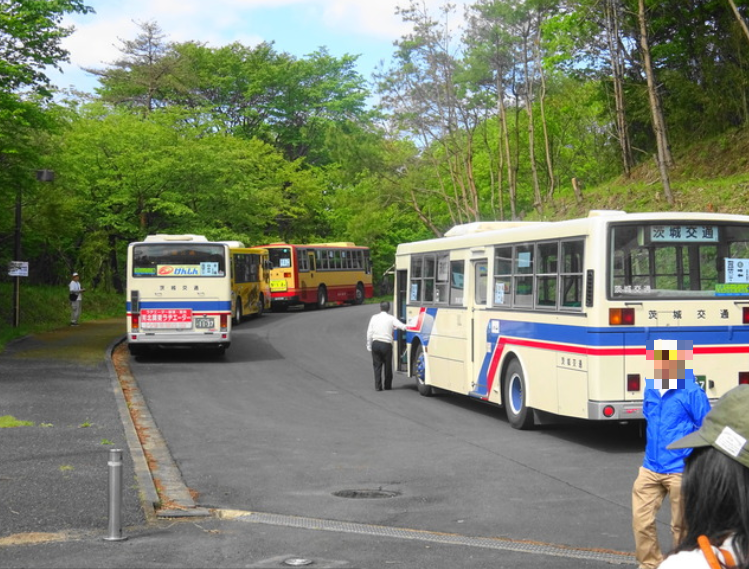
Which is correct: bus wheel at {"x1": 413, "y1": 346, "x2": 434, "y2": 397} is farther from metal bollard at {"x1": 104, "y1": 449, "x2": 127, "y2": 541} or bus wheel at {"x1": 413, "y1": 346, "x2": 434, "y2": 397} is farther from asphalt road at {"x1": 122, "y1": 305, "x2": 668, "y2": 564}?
metal bollard at {"x1": 104, "y1": 449, "x2": 127, "y2": 541}

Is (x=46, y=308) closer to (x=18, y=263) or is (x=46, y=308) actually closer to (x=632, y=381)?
(x=18, y=263)

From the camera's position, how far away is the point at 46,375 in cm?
2250

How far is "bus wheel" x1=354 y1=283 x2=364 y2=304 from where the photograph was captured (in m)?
59.0

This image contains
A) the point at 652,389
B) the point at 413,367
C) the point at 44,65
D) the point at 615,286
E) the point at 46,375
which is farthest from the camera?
the point at 44,65

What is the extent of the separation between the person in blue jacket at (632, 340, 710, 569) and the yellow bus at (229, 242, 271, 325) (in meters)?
33.6

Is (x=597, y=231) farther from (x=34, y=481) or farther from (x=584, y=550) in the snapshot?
(x=34, y=481)

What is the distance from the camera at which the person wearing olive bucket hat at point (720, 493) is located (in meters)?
2.52

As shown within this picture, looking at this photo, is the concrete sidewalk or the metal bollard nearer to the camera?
the concrete sidewalk

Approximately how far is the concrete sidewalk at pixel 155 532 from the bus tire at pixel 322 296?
1584 inches

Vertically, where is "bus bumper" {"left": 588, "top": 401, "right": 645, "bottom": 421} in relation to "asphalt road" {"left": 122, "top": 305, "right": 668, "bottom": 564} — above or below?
above

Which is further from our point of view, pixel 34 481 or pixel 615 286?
pixel 615 286

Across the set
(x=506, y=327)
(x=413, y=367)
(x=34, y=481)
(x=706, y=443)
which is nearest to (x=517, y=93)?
(x=413, y=367)

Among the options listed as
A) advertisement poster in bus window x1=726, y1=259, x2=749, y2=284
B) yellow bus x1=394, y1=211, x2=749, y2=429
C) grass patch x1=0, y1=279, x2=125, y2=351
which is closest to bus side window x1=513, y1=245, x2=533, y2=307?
yellow bus x1=394, y1=211, x2=749, y2=429

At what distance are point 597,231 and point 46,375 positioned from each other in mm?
13036
